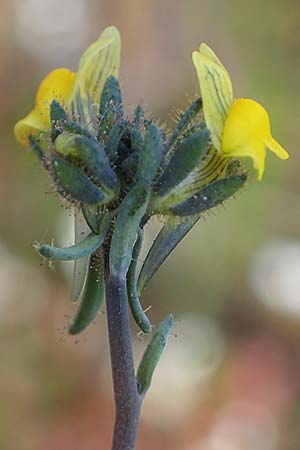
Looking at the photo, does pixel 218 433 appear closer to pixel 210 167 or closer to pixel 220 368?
pixel 220 368

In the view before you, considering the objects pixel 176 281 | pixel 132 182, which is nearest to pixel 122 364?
pixel 132 182

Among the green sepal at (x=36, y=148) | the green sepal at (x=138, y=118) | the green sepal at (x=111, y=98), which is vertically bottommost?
the green sepal at (x=36, y=148)

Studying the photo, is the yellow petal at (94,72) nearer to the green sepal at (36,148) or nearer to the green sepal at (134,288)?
the green sepal at (36,148)

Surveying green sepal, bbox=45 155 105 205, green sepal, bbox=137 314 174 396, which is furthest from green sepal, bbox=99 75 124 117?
green sepal, bbox=137 314 174 396

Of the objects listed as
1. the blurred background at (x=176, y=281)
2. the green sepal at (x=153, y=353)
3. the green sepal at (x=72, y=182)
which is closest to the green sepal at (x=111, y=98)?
the green sepal at (x=72, y=182)

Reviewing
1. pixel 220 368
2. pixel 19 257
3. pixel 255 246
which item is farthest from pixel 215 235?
pixel 19 257

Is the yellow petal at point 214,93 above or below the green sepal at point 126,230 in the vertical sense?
above
